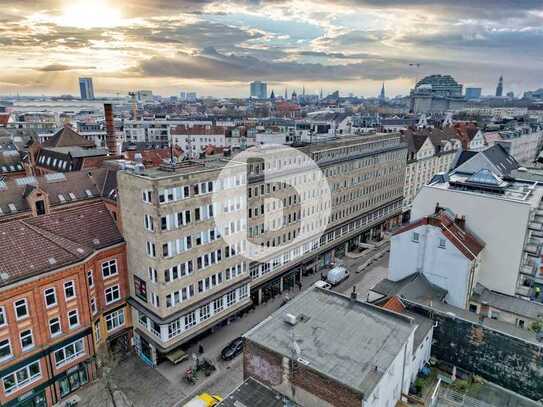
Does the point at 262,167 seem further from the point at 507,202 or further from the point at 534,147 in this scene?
the point at 534,147

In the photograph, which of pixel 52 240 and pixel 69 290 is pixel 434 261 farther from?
pixel 52 240

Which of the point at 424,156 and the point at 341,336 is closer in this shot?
the point at 341,336

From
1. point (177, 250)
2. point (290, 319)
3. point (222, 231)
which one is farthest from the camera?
point (222, 231)

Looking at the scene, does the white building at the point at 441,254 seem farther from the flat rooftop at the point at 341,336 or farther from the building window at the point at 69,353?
the building window at the point at 69,353

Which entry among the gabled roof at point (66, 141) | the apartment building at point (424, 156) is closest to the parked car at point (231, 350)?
the apartment building at point (424, 156)

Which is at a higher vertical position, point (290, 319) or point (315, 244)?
point (290, 319)

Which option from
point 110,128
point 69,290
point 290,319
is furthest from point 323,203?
point 110,128

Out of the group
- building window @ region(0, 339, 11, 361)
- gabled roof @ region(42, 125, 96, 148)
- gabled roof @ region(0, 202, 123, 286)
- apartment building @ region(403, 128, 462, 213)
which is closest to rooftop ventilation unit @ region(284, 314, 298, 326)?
gabled roof @ region(0, 202, 123, 286)
